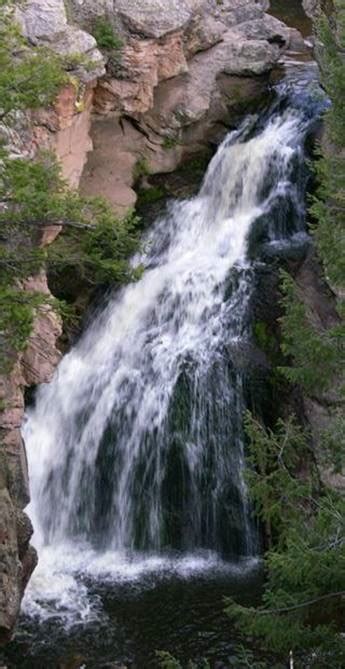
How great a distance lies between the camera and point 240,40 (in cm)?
2259

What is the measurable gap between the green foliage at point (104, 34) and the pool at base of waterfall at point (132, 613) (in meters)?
11.0

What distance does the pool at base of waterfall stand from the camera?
13414 mm

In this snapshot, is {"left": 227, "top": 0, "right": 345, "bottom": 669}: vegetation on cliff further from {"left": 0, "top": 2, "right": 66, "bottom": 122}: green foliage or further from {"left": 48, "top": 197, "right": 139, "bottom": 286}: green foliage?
{"left": 0, "top": 2, "right": 66, "bottom": 122}: green foliage

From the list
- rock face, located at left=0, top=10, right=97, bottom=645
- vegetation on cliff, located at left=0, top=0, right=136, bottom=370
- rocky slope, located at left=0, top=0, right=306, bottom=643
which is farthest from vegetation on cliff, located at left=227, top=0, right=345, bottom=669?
rocky slope, located at left=0, top=0, right=306, bottom=643

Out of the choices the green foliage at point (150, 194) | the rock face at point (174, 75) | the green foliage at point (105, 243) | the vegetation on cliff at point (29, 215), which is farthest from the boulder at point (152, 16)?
the green foliage at point (105, 243)

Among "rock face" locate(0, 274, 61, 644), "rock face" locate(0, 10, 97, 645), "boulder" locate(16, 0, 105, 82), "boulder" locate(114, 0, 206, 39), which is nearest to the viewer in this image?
"rock face" locate(0, 274, 61, 644)

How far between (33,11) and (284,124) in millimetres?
6755

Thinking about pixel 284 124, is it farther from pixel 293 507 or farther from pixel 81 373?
pixel 293 507

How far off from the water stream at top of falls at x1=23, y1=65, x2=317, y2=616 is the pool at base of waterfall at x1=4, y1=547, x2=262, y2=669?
0.07 metres

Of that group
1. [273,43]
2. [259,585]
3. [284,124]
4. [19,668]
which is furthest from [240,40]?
[19,668]

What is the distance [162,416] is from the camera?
17.4 metres

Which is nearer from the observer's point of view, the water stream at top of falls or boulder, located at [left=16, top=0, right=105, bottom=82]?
the water stream at top of falls

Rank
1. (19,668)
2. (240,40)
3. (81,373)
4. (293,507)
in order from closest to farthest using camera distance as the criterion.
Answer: (293,507)
(19,668)
(81,373)
(240,40)

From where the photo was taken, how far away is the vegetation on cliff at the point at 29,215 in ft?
34.8
